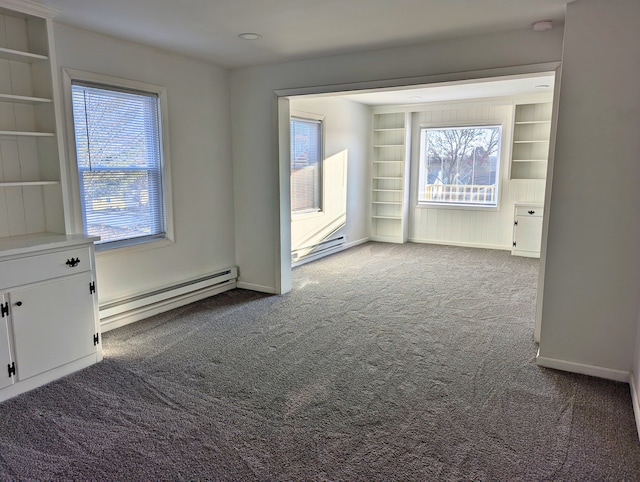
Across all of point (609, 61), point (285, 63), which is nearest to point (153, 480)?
point (609, 61)

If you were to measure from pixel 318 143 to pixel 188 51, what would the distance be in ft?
9.20

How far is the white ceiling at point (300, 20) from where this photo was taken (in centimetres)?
284

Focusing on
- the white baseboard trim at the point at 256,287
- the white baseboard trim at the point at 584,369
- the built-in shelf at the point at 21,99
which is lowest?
the white baseboard trim at the point at 584,369

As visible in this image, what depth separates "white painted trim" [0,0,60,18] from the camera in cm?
271

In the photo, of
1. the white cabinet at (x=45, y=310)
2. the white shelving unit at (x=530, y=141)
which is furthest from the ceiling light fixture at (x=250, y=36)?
the white shelving unit at (x=530, y=141)

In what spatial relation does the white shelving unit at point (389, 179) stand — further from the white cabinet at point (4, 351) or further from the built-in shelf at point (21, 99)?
the white cabinet at point (4, 351)

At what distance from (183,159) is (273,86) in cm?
120

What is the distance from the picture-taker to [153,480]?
1994 millimetres

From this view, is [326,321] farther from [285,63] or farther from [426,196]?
[426,196]

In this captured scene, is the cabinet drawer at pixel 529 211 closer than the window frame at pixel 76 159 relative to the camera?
No

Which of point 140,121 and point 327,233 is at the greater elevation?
point 140,121

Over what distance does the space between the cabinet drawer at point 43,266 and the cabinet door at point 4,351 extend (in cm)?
13

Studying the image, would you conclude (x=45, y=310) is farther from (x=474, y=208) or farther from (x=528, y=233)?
(x=474, y=208)

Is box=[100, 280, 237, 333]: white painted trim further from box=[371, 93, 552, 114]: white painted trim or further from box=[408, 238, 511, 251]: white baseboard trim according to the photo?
box=[371, 93, 552, 114]: white painted trim
